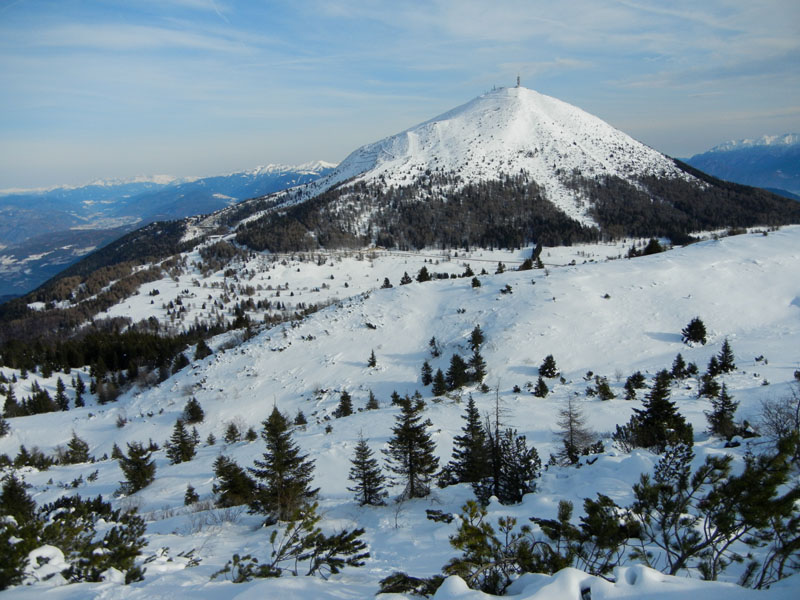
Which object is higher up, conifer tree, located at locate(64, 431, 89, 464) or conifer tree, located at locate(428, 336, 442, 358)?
conifer tree, located at locate(428, 336, 442, 358)

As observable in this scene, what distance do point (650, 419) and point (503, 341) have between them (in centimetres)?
2398

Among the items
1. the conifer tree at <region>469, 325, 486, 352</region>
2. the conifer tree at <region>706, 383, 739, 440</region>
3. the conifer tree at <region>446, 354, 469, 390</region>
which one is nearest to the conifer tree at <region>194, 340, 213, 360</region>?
the conifer tree at <region>469, 325, 486, 352</region>

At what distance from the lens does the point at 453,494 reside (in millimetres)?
15633

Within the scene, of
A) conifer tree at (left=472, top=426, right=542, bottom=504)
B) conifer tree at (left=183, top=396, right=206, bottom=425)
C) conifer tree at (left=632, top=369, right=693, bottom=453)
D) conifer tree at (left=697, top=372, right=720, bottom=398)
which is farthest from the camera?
Answer: conifer tree at (left=183, top=396, right=206, bottom=425)

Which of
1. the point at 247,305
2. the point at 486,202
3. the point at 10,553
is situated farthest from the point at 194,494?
the point at 486,202

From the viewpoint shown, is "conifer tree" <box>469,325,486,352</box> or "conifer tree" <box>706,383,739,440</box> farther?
"conifer tree" <box>469,325,486,352</box>

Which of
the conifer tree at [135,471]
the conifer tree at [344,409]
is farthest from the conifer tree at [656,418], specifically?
the conifer tree at [135,471]

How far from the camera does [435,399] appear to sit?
110 feet

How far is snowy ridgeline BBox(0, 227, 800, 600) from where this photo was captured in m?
8.03

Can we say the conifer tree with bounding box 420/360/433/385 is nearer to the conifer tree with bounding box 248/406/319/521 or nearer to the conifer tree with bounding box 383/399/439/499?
the conifer tree with bounding box 383/399/439/499

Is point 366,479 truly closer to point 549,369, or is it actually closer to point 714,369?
point 549,369

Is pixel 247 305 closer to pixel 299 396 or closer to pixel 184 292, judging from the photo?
pixel 184 292

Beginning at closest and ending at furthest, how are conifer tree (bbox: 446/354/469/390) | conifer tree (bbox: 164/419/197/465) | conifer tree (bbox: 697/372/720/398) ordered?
conifer tree (bbox: 697/372/720/398) < conifer tree (bbox: 164/419/197/465) < conifer tree (bbox: 446/354/469/390)

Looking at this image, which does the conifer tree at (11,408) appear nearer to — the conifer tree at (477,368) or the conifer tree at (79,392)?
the conifer tree at (79,392)
